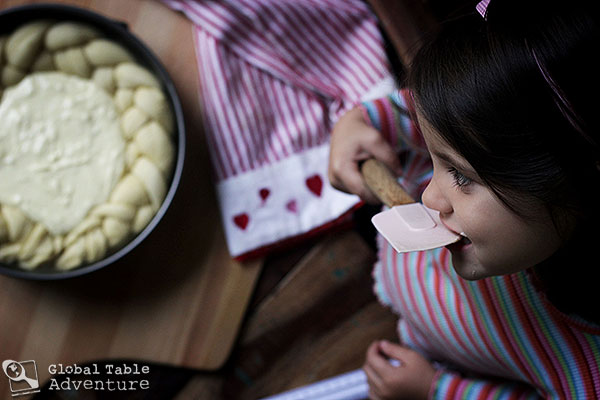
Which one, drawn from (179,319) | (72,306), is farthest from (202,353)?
(72,306)

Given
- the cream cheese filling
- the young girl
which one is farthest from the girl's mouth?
the cream cheese filling

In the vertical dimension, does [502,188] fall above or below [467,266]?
above

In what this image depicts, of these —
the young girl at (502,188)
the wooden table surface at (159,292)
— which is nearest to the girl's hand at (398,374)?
the young girl at (502,188)

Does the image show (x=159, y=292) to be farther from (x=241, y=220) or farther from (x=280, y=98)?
(x=280, y=98)

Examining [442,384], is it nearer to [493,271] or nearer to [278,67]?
[493,271]

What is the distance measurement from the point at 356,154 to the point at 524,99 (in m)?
0.28

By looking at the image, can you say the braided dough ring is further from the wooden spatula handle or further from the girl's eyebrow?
the girl's eyebrow

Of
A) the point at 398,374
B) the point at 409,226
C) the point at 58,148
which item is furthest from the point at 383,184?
the point at 58,148

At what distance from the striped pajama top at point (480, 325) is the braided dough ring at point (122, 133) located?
272 mm

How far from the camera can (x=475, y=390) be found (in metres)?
0.71

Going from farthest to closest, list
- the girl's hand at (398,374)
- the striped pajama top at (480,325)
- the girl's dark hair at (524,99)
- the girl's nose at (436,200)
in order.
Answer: the girl's hand at (398,374)
the striped pajama top at (480,325)
the girl's nose at (436,200)
the girl's dark hair at (524,99)

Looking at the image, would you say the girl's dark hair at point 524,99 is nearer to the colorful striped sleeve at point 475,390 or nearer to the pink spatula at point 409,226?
the pink spatula at point 409,226

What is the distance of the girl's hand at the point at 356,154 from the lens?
2.14ft

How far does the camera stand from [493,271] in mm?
503
